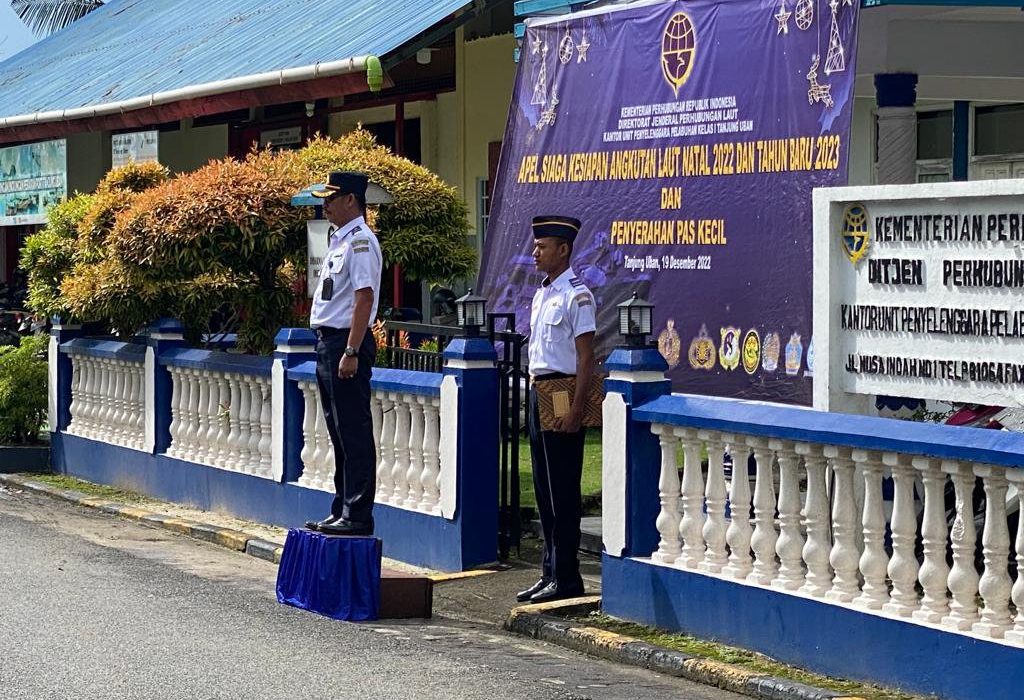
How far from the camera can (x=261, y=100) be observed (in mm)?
16828

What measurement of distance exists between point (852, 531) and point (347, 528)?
302 centimetres

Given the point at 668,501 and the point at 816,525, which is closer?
the point at 816,525

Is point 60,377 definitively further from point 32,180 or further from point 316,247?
point 32,180

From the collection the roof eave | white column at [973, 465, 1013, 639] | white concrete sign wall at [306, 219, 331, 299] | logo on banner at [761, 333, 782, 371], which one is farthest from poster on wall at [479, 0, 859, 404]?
the roof eave

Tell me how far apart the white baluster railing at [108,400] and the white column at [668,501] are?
6512 mm

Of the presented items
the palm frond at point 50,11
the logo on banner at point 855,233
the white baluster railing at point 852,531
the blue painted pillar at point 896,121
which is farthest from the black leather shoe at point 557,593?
the palm frond at point 50,11

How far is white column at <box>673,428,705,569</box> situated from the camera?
7.84 meters

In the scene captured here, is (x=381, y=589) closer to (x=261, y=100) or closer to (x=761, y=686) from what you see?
(x=761, y=686)

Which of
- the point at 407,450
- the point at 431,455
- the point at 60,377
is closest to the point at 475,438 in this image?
the point at 431,455

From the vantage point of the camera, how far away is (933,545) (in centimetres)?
652

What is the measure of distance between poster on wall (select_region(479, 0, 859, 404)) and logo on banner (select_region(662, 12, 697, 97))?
0.01 metres

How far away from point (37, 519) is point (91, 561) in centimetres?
210

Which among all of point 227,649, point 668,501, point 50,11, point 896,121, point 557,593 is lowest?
point 227,649

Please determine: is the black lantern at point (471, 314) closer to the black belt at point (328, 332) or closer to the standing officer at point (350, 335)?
the standing officer at point (350, 335)
